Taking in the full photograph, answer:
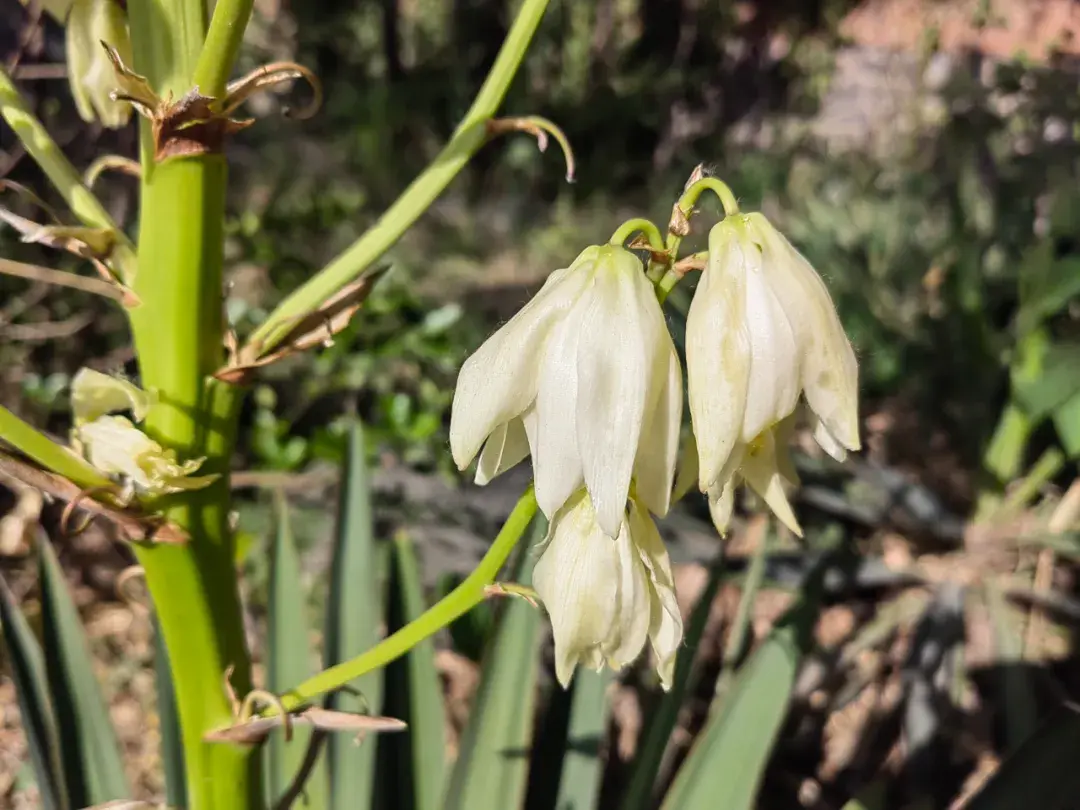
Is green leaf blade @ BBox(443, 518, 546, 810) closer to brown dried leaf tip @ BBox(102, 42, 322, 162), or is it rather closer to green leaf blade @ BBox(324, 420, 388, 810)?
green leaf blade @ BBox(324, 420, 388, 810)

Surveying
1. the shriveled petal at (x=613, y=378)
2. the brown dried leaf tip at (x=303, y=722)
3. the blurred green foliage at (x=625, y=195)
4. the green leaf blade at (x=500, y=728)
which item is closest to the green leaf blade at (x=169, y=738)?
the green leaf blade at (x=500, y=728)

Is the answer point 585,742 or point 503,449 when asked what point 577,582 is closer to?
point 503,449

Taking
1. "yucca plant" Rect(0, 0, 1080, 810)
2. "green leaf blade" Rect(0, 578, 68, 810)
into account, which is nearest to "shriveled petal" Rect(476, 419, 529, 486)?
"yucca plant" Rect(0, 0, 1080, 810)

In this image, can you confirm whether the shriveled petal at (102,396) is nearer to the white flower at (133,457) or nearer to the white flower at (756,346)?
the white flower at (133,457)

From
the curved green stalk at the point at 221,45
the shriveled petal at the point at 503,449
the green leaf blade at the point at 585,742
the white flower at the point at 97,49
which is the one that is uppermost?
the white flower at the point at 97,49

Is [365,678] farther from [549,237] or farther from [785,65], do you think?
[785,65]

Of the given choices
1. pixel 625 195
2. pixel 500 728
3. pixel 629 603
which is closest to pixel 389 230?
pixel 629 603
